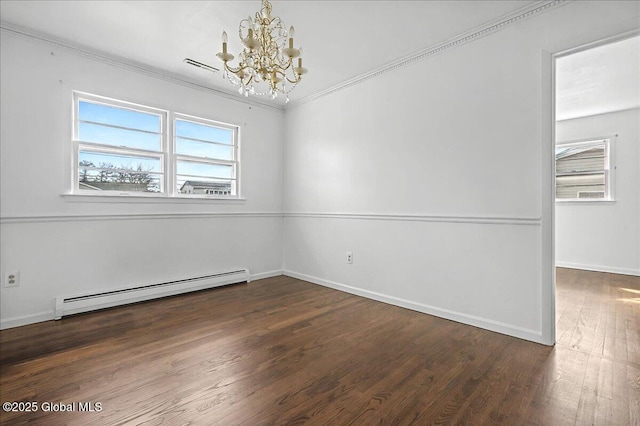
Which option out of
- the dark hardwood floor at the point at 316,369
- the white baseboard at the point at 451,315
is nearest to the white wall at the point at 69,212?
the dark hardwood floor at the point at 316,369

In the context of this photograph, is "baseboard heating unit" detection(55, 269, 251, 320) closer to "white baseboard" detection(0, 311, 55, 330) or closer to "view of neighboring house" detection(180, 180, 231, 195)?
"white baseboard" detection(0, 311, 55, 330)

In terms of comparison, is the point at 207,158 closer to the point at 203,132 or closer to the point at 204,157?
the point at 204,157

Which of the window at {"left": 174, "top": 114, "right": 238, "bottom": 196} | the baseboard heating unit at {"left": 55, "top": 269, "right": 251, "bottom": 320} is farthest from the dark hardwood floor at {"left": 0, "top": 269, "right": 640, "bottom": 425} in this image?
the window at {"left": 174, "top": 114, "right": 238, "bottom": 196}

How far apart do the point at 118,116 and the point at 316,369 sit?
10.6ft

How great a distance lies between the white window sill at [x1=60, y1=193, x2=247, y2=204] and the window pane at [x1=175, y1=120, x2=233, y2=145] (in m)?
0.77

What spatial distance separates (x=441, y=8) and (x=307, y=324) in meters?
2.82

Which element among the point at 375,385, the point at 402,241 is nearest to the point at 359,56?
the point at 402,241

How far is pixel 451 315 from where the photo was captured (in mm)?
2885

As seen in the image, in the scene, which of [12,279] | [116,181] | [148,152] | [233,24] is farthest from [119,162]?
[233,24]

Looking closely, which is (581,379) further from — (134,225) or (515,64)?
(134,225)

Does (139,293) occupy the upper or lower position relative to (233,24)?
lower

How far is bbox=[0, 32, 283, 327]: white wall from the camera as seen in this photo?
8.88 feet

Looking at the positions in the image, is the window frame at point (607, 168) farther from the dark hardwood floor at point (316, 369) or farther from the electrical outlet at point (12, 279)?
the electrical outlet at point (12, 279)

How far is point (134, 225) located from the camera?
339 cm
